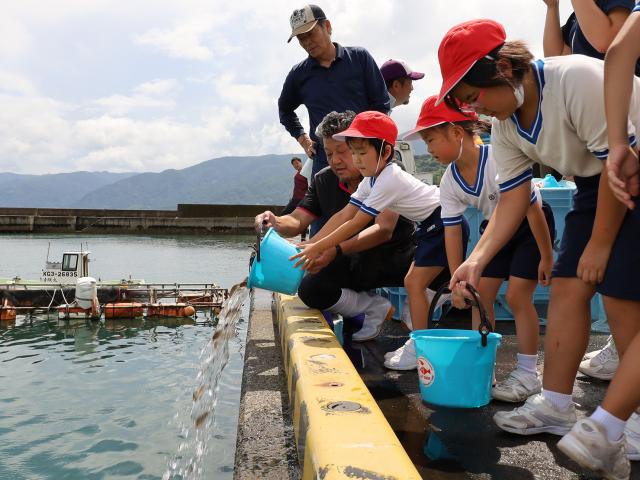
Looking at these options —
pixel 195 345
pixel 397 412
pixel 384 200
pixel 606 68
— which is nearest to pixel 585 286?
pixel 606 68

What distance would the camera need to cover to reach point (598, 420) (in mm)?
1685

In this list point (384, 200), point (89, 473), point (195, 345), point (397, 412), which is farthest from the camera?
point (195, 345)

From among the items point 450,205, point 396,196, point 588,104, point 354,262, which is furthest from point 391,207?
point 588,104

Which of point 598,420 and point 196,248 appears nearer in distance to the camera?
point 598,420

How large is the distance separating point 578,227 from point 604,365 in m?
1.11

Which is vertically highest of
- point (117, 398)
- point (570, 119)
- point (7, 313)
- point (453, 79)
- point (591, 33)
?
point (591, 33)

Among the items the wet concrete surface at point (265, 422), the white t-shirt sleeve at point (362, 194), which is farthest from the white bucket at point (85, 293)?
the white t-shirt sleeve at point (362, 194)

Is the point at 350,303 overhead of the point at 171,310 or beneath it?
overhead

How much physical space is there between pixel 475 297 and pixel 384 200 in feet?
4.72

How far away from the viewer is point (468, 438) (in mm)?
2205

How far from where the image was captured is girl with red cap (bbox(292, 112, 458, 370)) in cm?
335

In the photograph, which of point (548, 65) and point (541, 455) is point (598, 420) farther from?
point (548, 65)

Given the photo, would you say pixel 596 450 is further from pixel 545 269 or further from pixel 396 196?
pixel 396 196

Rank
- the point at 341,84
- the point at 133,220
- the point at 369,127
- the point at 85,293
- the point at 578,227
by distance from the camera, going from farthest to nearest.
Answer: the point at 133,220 → the point at 85,293 → the point at 341,84 → the point at 369,127 → the point at 578,227
